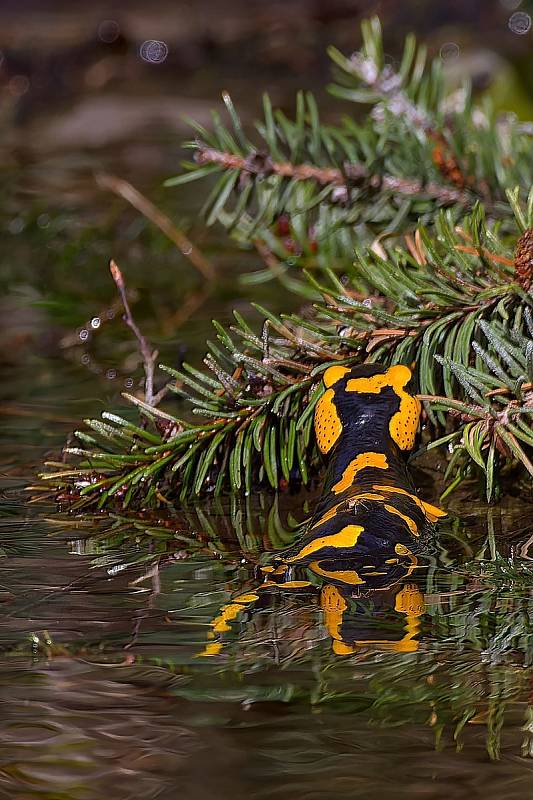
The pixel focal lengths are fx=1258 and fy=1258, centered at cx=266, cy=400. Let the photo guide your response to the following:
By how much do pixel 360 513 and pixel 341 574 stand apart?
4.5 inches

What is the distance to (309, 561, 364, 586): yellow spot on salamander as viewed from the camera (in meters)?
1.80

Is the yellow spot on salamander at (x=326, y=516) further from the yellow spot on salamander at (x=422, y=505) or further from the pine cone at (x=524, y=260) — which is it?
the pine cone at (x=524, y=260)

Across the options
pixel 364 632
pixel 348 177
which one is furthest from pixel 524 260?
pixel 348 177

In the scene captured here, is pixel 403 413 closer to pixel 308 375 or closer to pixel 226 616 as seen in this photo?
pixel 308 375

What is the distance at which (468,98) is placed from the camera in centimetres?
308

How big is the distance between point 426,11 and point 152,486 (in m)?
7.54

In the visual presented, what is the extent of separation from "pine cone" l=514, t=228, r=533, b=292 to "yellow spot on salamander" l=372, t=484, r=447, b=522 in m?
0.39

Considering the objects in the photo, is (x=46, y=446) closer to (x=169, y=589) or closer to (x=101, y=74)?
(x=169, y=589)

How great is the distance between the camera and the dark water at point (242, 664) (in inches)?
54.0

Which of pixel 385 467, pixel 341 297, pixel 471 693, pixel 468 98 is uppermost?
pixel 468 98

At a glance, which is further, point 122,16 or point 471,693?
point 122,16

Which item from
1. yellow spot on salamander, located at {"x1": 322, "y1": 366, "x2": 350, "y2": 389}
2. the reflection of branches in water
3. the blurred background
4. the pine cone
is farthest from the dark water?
the blurred background

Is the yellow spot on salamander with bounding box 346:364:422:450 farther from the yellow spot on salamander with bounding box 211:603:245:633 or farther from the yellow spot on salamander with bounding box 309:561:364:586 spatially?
the yellow spot on salamander with bounding box 211:603:245:633

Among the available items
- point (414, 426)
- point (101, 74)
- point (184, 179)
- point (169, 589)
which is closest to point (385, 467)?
point (414, 426)
